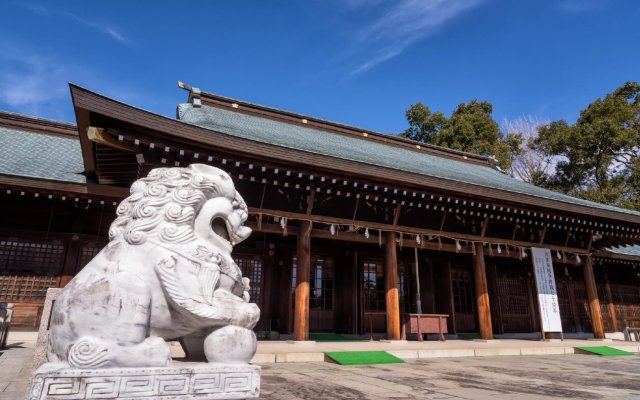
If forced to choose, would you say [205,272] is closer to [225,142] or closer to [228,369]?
[228,369]

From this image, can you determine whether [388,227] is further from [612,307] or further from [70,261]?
[612,307]

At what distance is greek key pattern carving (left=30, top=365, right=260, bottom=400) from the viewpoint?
62.6 inches

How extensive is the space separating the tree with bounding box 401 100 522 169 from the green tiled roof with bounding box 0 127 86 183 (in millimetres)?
21840

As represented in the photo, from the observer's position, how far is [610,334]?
1332 cm

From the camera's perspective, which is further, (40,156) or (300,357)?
(40,156)

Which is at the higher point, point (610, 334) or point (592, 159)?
point (592, 159)

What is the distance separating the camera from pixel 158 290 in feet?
6.26

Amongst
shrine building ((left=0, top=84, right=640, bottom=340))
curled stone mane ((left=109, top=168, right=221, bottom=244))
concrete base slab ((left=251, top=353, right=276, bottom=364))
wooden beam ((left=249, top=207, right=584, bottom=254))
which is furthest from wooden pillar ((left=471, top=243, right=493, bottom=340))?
curled stone mane ((left=109, top=168, right=221, bottom=244))

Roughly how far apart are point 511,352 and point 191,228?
8454 mm

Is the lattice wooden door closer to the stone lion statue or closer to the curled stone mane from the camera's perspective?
the stone lion statue

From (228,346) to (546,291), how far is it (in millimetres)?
10793

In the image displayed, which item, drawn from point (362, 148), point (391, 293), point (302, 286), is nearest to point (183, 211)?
point (302, 286)

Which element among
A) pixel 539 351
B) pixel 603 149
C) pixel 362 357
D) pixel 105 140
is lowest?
pixel 539 351

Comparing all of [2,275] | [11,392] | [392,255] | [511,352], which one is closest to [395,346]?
[392,255]
